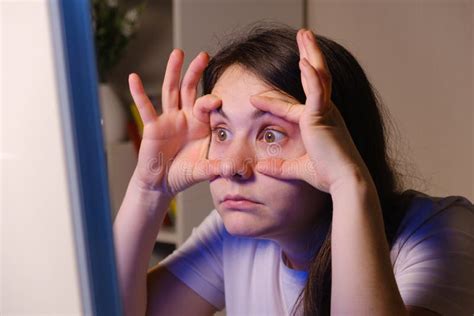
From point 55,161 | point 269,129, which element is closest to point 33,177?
point 55,161

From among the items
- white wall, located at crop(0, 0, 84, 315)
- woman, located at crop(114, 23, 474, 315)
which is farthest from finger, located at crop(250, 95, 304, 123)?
white wall, located at crop(0, 0, 84, 315)

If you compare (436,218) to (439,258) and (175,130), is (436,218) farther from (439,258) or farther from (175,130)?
(175,130)

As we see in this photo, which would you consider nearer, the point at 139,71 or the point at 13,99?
the point at 13,99

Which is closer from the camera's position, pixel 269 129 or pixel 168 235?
pixel 269 129

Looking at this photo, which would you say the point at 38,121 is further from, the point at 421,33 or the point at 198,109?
the point at 421,33

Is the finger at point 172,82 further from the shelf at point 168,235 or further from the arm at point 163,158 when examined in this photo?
the shelf at point 168,235

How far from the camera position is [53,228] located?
0.34 meters

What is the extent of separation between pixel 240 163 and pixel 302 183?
1.4 inches

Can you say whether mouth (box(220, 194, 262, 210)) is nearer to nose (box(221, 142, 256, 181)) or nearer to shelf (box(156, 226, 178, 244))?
nose (box(221, 142, 256, 181))

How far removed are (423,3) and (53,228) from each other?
0.23m

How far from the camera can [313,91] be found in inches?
11.5

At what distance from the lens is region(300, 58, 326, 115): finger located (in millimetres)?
290

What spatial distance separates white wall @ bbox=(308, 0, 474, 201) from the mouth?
9 cm

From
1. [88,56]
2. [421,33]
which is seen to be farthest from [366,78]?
[88,56]
